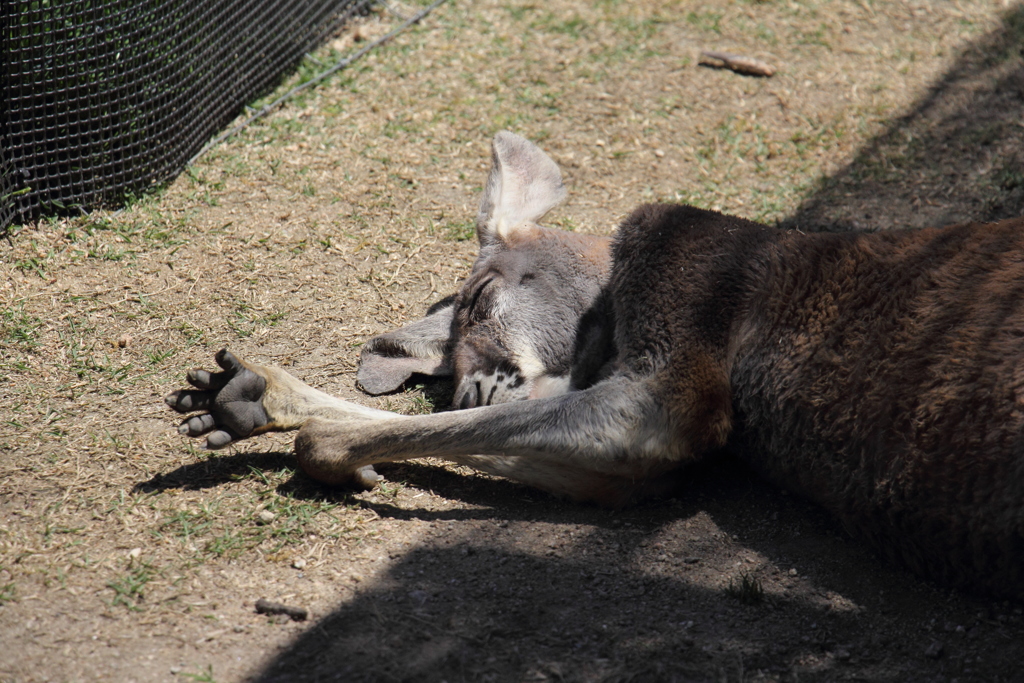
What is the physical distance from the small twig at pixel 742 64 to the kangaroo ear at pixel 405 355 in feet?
11.3

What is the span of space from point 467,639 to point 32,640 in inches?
50.6

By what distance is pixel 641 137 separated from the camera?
5617 millimetres

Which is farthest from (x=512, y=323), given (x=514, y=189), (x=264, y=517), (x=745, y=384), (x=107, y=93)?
(x=107, y=93)

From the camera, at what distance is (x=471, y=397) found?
3527 mm

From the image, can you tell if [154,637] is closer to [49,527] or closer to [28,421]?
[49,527]

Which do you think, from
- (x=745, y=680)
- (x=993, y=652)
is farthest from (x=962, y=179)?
(x=745, y=680)

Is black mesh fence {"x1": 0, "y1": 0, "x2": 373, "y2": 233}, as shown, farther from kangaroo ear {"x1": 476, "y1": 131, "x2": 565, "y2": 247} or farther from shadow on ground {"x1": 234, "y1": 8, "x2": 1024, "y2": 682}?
shadow on ground {"x1": 234, "y1": 8, "x2": 1024, "y2": 682}

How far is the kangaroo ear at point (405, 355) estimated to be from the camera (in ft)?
12.5

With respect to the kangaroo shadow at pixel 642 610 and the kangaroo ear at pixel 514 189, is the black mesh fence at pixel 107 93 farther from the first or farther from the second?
the kangaroo shadow at pixel 642 610

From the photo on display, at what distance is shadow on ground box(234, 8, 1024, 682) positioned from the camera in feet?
8.21

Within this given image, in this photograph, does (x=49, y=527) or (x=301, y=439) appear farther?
(x=301, y=439)

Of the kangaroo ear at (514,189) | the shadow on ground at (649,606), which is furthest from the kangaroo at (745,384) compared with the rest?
the kangaroo ear at (514,189)

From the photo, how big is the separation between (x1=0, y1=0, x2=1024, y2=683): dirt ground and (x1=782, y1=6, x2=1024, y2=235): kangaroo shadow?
24 mm

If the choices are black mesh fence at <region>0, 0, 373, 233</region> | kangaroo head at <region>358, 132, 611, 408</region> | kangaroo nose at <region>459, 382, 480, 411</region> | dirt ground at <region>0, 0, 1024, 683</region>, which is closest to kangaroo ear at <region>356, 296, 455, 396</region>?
kangaroo head at <region>358, 132, 611, 408</region>
